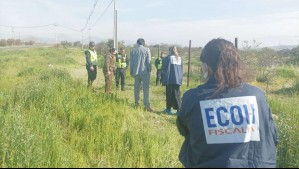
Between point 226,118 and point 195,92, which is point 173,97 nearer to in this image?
point 195,92

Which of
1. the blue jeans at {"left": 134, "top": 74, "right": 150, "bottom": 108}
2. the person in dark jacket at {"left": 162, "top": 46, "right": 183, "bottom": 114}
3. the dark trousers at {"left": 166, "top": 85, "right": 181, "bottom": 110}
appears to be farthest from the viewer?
the blue jeans at {"left": 134, "top": 74, "right": 150, "bottom": 108}

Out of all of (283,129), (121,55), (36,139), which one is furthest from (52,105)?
(121,55)

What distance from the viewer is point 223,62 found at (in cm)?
218

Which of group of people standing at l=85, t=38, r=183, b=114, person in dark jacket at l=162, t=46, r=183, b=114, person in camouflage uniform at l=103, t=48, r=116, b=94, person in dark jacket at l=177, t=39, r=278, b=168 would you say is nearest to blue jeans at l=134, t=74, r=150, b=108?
group of people standing at l=85, t=38, r=183, b=114

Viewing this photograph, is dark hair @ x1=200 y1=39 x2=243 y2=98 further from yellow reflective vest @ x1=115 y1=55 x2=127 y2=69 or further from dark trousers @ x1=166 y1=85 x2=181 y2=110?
yellow reflective vest @ x1=115 y1=55 x2=127 y2=69

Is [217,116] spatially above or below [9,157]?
above

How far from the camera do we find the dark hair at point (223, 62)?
2.13 metres

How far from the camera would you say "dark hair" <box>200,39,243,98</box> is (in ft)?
6.98


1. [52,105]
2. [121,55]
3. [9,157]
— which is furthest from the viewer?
[121,55]

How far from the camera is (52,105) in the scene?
5.55 metres

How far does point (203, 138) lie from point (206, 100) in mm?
255

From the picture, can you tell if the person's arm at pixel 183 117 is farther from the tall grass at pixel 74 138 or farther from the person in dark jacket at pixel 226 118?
the tall grass at pixel 74 138

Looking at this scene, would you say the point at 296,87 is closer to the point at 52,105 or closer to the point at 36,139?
the point at 52,105

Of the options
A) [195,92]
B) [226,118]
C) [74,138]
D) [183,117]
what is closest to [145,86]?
[74,138]
